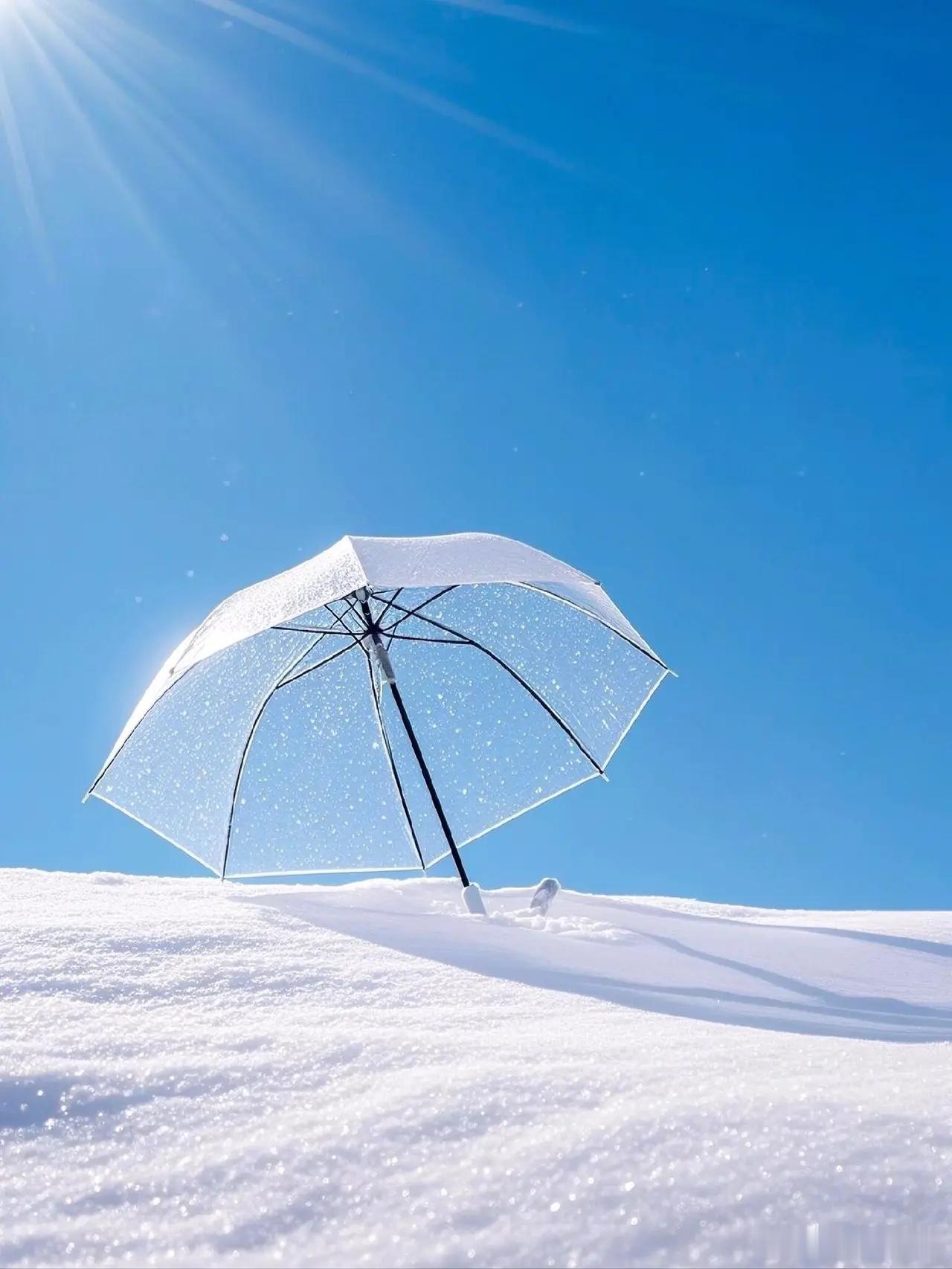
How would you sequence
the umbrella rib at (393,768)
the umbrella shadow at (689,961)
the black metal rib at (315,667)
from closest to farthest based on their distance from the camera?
the umbrella shadow at (689,961)
the black metal rib at (315,667)
the umbrella rib at (393,768)

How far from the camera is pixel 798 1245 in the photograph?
104 centimetres

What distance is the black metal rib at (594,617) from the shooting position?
454 cm

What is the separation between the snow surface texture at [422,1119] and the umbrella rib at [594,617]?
2.10 meters

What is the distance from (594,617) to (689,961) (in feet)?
5.26

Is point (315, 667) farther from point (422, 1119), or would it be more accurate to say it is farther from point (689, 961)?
point (422, 1119)

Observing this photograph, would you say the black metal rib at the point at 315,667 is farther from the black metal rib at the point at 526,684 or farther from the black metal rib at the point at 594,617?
the black metal rib at the point at 594,617

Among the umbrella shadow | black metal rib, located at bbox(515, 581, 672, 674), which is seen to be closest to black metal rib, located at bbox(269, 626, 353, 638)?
black metal rib, located at bbox(515, 581, 672, 674)

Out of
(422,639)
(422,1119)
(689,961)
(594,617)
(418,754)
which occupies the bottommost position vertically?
(422,1119)

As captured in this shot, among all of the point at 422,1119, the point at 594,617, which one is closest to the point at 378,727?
the point at 594,617

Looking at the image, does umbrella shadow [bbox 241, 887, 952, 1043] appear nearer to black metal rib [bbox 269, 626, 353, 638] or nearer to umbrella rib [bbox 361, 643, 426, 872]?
umbrella rib [bbox 361, 643, 426, 872]

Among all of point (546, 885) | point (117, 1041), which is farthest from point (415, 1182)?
point (546, 885)

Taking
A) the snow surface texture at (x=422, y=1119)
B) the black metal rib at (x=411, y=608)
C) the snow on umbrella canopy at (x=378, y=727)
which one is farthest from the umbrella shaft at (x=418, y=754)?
the snow surface texture at (x=422, y=1119)

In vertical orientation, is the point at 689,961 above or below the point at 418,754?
below

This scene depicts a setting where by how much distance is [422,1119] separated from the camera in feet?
4.42
